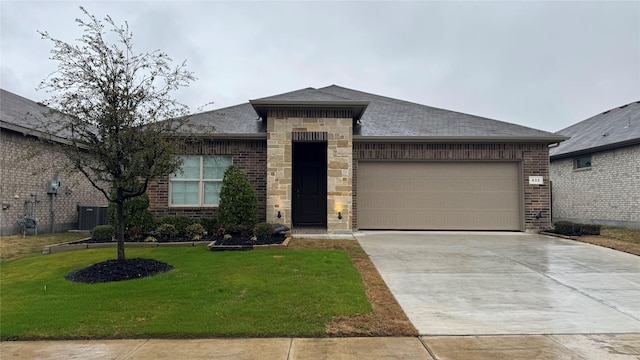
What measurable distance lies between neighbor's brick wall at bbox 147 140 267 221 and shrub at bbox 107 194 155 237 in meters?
1.04

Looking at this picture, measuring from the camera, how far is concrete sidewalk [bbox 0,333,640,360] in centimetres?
395

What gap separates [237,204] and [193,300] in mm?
5630

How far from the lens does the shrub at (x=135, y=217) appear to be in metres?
11.0

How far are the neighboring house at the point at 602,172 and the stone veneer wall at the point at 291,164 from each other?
403 inches

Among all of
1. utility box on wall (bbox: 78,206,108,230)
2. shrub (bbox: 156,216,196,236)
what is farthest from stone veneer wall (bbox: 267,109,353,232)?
utility box on wall (bbox: 78,206,108,230)

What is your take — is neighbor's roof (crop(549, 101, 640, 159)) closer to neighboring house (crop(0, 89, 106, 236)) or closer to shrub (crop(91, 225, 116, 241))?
shrub (crop(91, 225, 116, 241))

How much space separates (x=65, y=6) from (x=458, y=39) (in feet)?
49.8

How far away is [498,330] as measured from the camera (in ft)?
15.2

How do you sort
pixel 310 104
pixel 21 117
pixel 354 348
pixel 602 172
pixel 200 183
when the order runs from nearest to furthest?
pixel 354 348 → pixel 310 104 → pixel 200 183 → pixel 21 117 → pixel 602 172

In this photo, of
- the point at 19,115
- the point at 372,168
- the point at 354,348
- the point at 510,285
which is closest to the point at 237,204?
the point at 372,168

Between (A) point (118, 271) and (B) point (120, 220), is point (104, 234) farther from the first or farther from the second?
(A) point (118, 271)

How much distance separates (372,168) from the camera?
13203 millimetres

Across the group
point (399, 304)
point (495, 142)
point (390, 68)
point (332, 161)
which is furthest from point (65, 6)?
point (390, 68)

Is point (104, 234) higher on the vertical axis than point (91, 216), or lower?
lower
